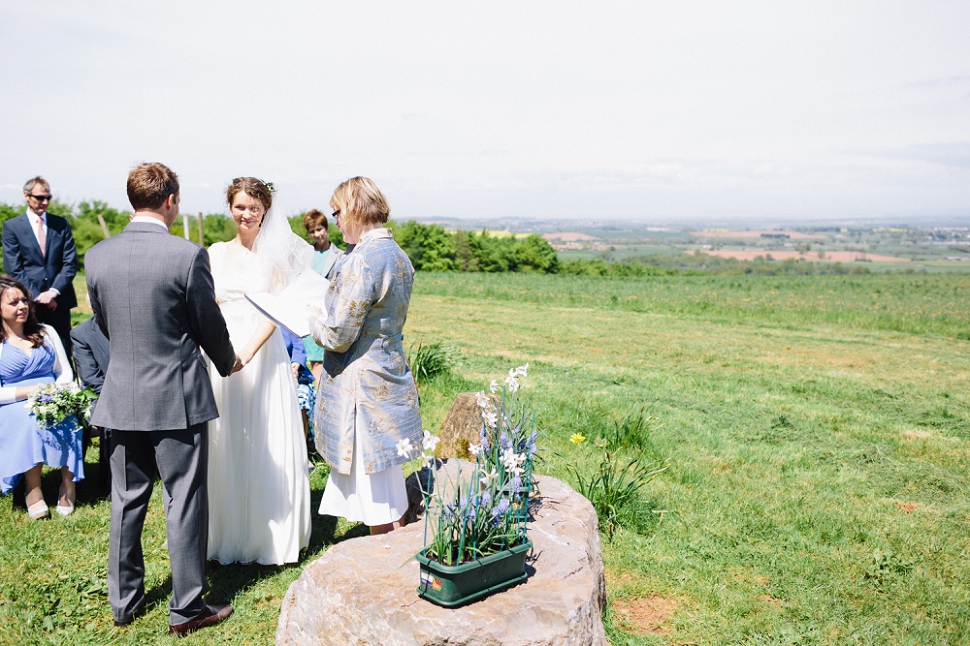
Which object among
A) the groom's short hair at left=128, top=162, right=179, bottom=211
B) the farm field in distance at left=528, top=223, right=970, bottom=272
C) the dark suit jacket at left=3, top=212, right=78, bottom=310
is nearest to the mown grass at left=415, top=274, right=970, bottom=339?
the dark suit jacket at left=3, top=212, right=78, bottom=310

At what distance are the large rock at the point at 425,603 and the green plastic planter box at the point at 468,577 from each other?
0.04 m

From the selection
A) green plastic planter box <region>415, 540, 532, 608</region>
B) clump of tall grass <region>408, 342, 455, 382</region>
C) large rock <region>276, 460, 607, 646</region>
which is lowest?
clump of tall grass <region>408, 342, 455, 382</region>

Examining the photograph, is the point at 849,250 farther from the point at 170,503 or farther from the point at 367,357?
the point at 170,503

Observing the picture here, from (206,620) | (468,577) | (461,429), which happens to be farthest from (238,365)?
(461,429)

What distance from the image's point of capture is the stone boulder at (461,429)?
573 centimetres

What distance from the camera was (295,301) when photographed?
4.06 metres

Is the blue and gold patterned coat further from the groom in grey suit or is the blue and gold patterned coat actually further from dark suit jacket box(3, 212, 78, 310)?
dark suit jacket box(3, 212, 78, 310)

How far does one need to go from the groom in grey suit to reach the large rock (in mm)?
734

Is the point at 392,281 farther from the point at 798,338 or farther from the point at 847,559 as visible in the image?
the point at 798,338

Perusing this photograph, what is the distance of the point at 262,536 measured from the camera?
4273 millimetres

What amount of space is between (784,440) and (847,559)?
3.04 meters

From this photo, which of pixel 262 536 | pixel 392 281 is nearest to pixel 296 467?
pixel 262 536

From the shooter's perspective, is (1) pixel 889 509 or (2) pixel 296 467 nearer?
(2) pixel 296 467

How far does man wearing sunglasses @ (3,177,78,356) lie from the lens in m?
7.20
